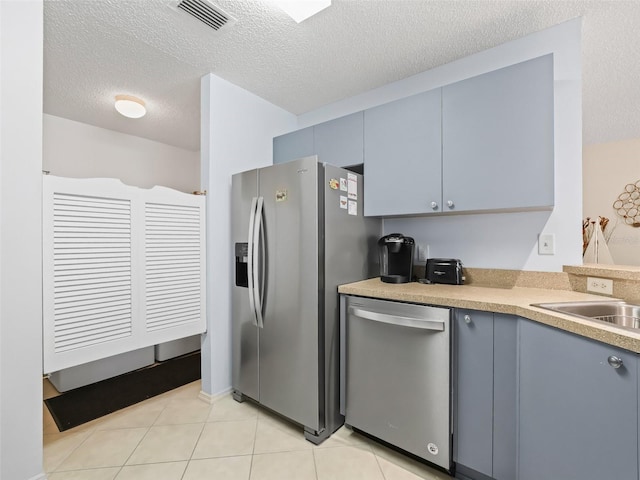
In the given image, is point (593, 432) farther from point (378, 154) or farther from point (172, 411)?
point (172, 411)

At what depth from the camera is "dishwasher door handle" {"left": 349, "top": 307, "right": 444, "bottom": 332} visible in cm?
150

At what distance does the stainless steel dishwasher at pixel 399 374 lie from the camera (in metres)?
1.50

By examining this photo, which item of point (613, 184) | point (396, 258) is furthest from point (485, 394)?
point (613, 184)

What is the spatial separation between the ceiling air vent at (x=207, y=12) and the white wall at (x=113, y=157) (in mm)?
2540

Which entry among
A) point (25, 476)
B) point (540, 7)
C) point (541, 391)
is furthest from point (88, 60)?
point (541, 391)

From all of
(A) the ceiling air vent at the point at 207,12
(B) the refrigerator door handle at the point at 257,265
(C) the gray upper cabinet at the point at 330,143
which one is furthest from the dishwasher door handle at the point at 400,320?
(A) the ceiling air vent at the point at 207,12

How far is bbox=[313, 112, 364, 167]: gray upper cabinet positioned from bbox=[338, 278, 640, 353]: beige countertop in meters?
0.94

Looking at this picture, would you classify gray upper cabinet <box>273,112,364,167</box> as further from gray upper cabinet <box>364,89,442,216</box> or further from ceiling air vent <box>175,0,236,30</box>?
ceiling air vent <box>175,0,236,30</box>

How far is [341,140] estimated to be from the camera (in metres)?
2.33

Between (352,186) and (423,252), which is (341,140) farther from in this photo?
(423,252)

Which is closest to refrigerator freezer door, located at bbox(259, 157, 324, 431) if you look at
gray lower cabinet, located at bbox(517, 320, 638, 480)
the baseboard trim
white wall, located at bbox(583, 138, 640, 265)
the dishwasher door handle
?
the dishwasher door handle

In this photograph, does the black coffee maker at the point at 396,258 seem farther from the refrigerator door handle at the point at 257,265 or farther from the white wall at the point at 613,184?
the white wall at the point at 613,184

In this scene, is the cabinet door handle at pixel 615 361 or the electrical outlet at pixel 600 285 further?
the electrical outlet at pixel 600 285

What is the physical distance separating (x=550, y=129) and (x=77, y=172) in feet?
13.9
